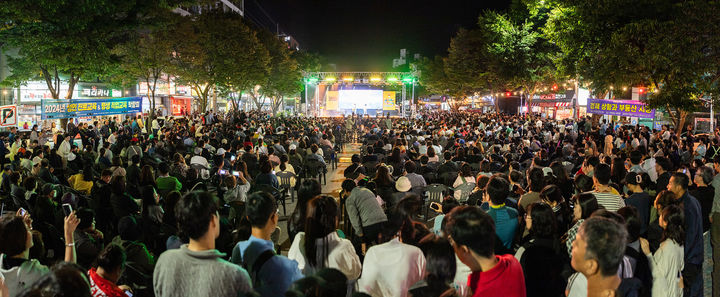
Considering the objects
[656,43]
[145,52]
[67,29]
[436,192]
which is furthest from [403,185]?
[145,52]

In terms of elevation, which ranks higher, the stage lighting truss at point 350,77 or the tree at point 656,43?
the stage lighting truss at point 350,77

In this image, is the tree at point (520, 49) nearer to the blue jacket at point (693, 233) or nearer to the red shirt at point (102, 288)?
the blue jacket at point (693, 233)

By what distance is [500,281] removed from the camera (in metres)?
2.76

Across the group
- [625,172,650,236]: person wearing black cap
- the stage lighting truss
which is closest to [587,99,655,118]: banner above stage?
[625,172,650,236]: person wearing black cap

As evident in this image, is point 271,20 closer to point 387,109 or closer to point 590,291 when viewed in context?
point 387,109

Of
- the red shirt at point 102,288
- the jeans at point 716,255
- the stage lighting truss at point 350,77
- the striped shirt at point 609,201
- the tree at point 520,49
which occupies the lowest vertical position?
the jeans at point 716,255

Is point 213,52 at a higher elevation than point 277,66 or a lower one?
lower

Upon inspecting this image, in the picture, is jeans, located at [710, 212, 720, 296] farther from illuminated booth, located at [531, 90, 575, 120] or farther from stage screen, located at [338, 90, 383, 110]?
stage screen, located at [338, 90, 383, 110]

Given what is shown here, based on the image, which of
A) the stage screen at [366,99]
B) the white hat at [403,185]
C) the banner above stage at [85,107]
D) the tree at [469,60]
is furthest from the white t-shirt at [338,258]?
the stage screen at [366,99]

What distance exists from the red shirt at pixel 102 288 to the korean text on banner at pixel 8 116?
43.7 ft

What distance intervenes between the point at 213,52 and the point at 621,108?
886 inches

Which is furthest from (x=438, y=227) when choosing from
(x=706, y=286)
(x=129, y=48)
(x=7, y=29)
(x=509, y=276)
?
(x=129, y=48)

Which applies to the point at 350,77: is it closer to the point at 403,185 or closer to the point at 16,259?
the point at 403,185

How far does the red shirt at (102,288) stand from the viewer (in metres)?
3.12
